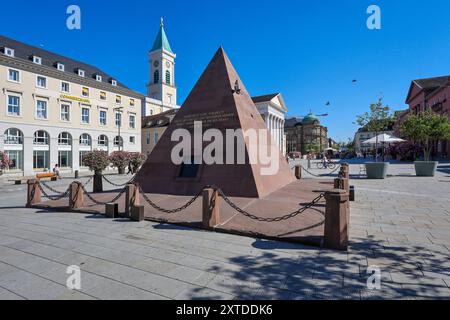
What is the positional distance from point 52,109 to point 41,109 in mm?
1194

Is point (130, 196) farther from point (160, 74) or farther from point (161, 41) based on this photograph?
point (161, 41)

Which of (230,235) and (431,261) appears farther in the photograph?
(230,235)

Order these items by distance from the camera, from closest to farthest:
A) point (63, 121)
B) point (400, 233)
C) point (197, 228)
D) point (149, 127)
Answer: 1. point (400, 233)
2. point (197, 228)
3. point (63, 121)
4. point (149, 127)

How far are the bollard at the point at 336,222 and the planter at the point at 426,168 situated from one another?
Result: 16.3m

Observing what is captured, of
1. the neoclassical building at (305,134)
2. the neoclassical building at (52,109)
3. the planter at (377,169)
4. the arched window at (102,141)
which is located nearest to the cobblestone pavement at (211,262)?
the planter at (377,169)

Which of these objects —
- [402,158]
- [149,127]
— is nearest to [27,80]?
[149,127]

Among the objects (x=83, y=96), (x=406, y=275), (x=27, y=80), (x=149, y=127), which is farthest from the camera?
(x=149, y=127)

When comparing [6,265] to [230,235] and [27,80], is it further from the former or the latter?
[27,80]

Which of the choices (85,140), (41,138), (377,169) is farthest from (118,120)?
(377,169)

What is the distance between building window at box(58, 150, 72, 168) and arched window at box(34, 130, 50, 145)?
2172 mm

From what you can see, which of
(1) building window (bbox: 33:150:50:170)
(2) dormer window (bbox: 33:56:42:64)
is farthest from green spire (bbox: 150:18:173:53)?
(1) building window (bbox: 33:150:50:170)

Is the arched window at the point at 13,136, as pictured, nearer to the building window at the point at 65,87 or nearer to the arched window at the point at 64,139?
the arched window at the point at 64,139

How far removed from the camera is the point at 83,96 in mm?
35188

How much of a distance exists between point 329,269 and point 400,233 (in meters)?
2.79
